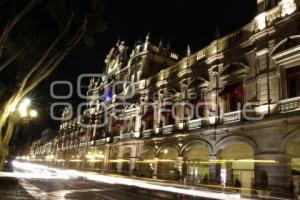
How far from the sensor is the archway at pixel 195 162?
25908 mm

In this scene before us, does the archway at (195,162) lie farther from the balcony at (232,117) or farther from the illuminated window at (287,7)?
the illuminated window at (287,7)

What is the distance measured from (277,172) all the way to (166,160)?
42.1 feet

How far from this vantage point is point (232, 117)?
22.0 meters

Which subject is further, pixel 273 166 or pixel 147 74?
pixel 147 74

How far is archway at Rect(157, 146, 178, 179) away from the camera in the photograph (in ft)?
95.1

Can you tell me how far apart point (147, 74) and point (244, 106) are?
1837 centimetres

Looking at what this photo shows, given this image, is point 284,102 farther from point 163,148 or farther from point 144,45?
point 144,45

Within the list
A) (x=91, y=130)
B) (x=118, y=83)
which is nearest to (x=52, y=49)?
(x=118, y=83)

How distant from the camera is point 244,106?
823 inches

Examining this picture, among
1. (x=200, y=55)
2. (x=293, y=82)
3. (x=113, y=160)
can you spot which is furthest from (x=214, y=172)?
(x=113, y=160)

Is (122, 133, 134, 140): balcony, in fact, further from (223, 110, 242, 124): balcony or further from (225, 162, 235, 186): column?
(223, 110, 242, 124): balcony

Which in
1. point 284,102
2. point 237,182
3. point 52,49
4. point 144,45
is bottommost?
point 237,182

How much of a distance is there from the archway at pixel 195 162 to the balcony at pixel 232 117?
4.04m

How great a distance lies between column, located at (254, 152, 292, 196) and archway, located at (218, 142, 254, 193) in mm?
3520
